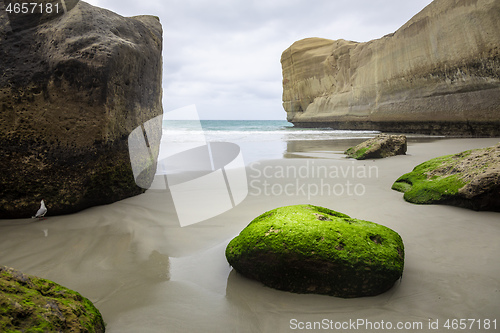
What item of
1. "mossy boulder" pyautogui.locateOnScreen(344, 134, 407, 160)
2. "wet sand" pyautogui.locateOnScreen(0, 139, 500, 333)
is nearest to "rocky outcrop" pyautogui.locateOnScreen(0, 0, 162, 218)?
"wet sand" pyautogui.locateOnScreen(0, 139, 500, 333)

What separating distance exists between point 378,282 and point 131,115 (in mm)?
3850

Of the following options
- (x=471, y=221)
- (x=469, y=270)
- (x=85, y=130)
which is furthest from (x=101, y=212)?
(x=471, y=221)

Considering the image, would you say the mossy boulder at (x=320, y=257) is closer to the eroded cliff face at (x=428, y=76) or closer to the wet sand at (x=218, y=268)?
the wet sand at (x=218, y=268)

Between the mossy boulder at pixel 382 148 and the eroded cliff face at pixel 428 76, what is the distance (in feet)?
21.8

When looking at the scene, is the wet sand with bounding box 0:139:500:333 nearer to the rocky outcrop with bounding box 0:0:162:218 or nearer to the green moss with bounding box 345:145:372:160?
the rocky outcrop with bounding box 0:0:162:218

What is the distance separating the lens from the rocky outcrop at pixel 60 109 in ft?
11.8

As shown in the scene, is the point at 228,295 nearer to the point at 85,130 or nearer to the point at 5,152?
the point at 85,130

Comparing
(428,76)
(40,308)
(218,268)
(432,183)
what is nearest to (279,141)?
(428,76)

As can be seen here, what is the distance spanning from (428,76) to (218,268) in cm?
1657

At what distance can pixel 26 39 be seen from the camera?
379cm

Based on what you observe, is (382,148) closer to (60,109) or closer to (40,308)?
(60,109)

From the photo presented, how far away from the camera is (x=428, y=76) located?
15.1 m

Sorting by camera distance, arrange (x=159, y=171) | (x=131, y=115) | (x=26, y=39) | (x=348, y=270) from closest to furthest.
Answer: (x=348, y=270)
(x=26, y=39)
(x=131, y=115)
(x=159, y=171)

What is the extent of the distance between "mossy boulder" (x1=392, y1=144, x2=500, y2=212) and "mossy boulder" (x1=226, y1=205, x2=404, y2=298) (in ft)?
5.26
